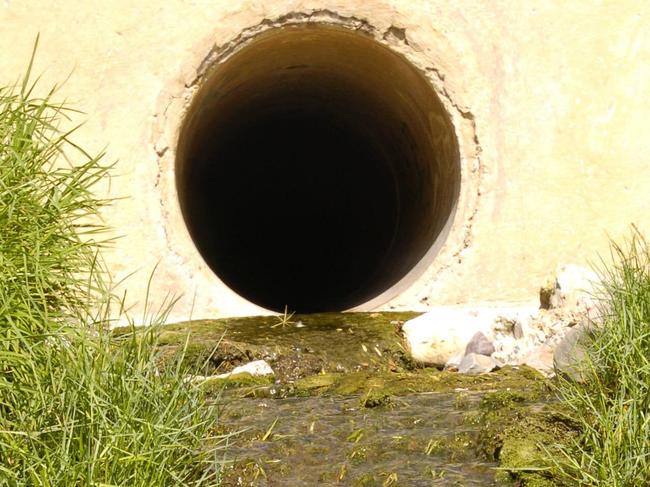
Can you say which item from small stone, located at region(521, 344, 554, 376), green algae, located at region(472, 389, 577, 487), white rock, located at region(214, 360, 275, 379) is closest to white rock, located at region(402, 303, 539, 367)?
small stone, located at region(521, 344, 554, 376)

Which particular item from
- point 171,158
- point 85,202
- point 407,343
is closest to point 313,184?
point 171,158

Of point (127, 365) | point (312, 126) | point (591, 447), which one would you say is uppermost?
point (312, 126)

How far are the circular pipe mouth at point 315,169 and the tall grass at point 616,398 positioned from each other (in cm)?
252

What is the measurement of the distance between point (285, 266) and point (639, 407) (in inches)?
283

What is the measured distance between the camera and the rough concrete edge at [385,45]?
5.67 metres

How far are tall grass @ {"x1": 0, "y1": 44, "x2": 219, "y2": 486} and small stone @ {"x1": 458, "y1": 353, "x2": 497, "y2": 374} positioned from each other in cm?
160

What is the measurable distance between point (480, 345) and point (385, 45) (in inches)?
78.6

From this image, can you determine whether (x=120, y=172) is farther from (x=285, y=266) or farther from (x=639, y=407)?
(x=285, y=266)

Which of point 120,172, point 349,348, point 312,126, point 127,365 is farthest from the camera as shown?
point 312,126

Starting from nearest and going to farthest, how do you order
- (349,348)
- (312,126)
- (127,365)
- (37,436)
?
(37,436) → (127,365) → (349,348) → (312,126)

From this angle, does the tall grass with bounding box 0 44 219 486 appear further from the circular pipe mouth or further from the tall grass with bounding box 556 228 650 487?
the circular pipe mouth

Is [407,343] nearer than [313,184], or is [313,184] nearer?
[407,343]

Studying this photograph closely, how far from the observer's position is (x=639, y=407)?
3139 millimetres

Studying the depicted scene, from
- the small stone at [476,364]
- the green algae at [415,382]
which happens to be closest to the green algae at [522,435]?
the green algae at [415,382]
